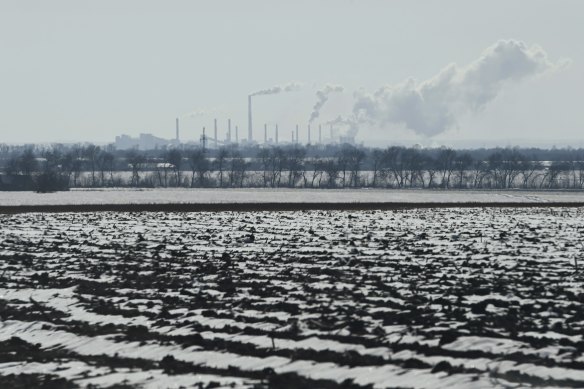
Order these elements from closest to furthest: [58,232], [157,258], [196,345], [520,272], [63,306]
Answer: [196,345] < [63,306] < [520,272] < [157,258] < [58,232]

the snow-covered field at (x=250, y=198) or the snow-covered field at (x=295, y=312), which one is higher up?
the snow-covered field at (x=295, y=312)

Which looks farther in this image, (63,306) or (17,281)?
(17,281)

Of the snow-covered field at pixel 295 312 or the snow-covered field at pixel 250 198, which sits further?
the snow-covered field at pixel 250 198

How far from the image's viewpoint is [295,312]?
56.5 ft

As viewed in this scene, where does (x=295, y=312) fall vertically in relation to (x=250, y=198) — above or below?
above

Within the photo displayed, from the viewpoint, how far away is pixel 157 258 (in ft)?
91.0

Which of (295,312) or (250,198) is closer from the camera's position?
(295,312)

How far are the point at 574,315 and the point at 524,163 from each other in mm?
181348

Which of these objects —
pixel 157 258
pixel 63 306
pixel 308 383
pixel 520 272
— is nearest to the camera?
pixel 308 383

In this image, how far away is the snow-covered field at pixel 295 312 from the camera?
12.6 metres

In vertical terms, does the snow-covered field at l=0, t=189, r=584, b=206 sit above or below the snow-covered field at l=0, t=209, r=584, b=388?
below

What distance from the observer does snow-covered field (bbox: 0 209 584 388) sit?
12625mm

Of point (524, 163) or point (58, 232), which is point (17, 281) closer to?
point (58, 232)

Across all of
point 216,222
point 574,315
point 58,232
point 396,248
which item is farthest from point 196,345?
point 216,222
